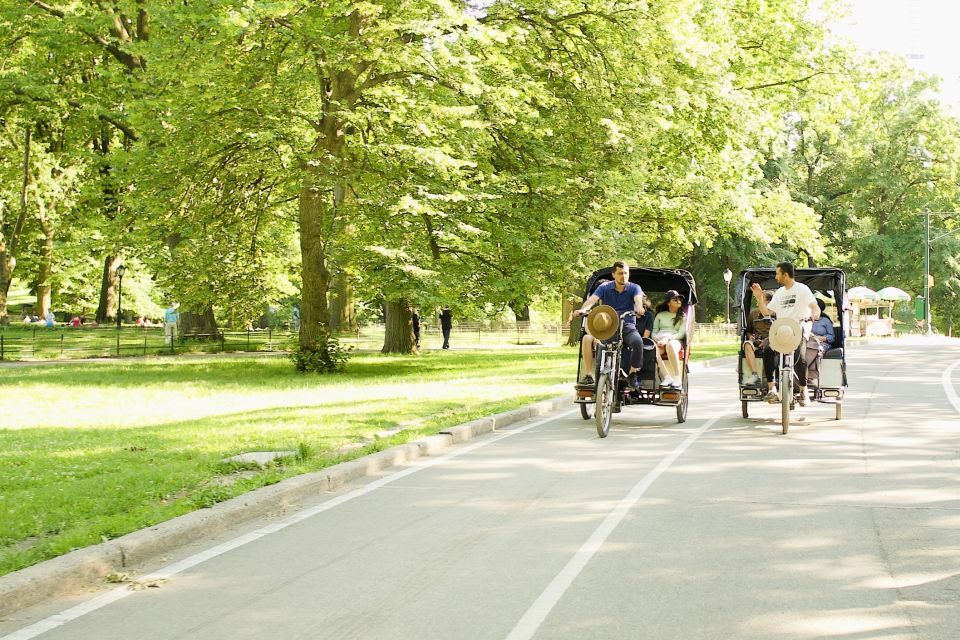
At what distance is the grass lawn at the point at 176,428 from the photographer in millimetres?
7473

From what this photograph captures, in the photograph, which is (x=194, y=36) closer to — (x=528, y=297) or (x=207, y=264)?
(x=207, y=264)

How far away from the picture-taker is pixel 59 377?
76.5ft

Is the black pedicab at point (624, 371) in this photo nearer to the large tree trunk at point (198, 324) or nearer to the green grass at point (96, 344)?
the green grass at point (96, 344)

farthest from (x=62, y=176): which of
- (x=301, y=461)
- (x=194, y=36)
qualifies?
(x=301, y=461)

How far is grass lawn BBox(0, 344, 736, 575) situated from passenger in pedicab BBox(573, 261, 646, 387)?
5.62 ft

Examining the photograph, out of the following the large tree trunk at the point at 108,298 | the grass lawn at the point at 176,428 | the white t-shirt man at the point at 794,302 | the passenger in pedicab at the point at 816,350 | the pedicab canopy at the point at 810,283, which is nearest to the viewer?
the grass lawn at the point at 176,428

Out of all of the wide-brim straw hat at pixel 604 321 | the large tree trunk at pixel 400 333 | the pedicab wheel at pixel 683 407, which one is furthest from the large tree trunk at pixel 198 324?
the wide-brim straw hat at pixel 604 321

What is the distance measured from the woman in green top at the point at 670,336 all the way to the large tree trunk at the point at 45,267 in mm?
36247

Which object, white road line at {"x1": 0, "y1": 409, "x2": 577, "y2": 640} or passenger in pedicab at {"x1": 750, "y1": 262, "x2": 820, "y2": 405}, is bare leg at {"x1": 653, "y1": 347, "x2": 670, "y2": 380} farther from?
white road line at {"x1": 0, "y1": 409, "x2": 577, "y2": 640}

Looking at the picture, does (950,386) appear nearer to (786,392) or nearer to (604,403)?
(786,392)

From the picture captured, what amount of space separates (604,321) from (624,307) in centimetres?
80

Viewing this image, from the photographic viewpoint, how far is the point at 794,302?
1356 centimetres

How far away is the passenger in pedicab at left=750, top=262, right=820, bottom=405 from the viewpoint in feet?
44.0

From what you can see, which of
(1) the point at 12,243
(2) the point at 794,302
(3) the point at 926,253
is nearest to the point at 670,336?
(2) the point at 794,302
